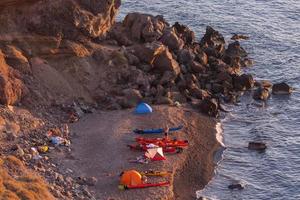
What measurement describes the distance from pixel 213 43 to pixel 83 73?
17881 mm

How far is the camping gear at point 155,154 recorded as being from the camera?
4359 centimetres

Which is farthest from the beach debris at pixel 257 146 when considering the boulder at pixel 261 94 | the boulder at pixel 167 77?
the boulder at pixel 167 77

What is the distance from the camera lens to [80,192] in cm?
3831

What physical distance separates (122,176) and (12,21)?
1503 cm

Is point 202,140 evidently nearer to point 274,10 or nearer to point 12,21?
point 12,21

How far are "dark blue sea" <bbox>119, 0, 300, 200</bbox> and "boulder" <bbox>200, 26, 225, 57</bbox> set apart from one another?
9.66 feet

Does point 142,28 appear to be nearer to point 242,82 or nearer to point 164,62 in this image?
point 164,62

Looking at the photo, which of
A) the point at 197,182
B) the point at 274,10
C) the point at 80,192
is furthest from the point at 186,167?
the point at 274,10

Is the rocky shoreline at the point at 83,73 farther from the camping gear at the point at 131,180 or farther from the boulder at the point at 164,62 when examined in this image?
the camping gear at the point at 131,180

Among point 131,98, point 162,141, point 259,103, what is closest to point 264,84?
point 259,103

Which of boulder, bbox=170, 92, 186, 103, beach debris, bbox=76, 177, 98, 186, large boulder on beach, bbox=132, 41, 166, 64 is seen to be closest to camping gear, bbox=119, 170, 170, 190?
beach debris, bbox=76, 177, 98, 186

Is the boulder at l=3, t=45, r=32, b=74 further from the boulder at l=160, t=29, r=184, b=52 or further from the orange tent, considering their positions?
the boulder at l=160, t=29, r=184, b=52

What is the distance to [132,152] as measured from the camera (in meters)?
44.6

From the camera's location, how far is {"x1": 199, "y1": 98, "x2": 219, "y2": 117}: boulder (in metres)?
52.5
